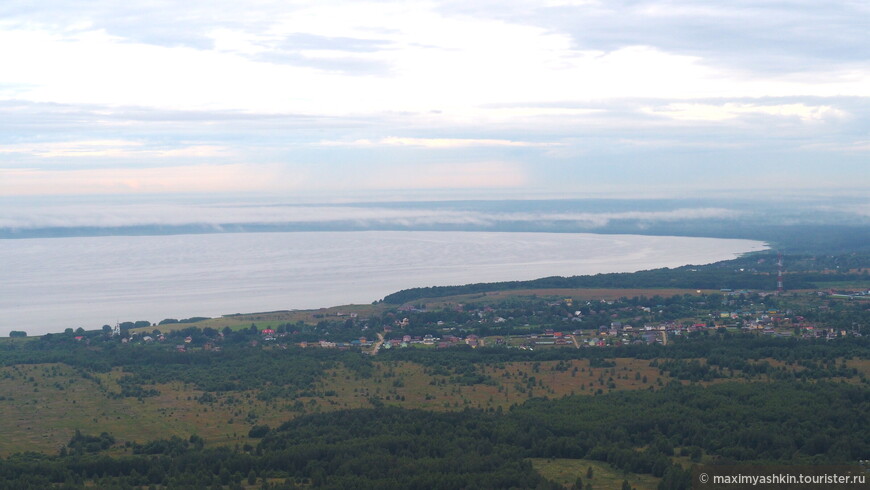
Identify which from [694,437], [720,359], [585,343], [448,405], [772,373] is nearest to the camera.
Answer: [694,437]

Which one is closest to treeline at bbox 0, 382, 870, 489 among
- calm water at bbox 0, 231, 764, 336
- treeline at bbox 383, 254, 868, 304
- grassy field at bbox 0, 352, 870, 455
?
grassy field at bbox 0, 352, 870, 455

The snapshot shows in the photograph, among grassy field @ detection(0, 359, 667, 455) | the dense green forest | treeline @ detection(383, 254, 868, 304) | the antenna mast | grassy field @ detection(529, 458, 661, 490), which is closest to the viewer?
grassy field @ detection(529, 458, 661, 490)

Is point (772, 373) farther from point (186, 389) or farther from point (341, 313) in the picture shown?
point (341, 313)

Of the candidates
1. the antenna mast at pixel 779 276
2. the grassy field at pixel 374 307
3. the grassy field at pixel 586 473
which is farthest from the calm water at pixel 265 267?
the grassy field at pixel 586 473

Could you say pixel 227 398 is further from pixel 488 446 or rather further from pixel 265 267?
pixel 265 267

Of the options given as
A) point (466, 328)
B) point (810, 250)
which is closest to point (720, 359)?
point (466, 328)

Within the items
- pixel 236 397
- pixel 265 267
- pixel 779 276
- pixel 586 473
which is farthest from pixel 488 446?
pixel 265 267

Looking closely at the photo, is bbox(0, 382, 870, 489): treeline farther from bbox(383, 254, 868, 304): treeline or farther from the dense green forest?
bbox(383, 254, 868, 304): treeline

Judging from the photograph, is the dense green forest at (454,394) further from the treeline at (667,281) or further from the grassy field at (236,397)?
the treeline at (667,281)
